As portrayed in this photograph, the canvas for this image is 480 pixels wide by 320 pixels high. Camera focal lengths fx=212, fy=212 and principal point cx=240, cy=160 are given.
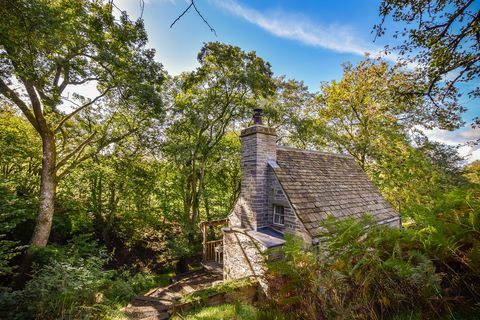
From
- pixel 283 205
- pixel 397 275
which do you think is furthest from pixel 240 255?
pixel 397 275

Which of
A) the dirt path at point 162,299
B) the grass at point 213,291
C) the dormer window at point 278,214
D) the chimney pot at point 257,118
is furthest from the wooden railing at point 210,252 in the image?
the chimney pot at point 257,118

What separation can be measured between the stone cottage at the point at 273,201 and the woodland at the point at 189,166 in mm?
2731

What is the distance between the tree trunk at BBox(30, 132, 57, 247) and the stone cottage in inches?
297

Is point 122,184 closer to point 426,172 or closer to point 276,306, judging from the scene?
point 276,306

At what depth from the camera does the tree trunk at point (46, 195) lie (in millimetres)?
8758

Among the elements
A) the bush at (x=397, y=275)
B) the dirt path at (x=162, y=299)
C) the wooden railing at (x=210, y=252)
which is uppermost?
the bush at (x=397, y=275)

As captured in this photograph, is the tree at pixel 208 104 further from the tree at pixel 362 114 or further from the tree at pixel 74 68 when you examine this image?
the tree at pixel 362 114

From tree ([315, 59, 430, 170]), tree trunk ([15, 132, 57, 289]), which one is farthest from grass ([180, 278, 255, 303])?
tree ([315, 59, 430, 170])

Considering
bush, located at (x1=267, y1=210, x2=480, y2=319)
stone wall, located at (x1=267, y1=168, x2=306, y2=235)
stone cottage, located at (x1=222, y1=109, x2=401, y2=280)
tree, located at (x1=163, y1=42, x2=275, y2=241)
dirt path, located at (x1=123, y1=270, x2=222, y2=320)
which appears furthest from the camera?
tree, located at (x1=163, y1=42, x2=275, y2=241)

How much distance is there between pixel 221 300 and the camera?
5691 mm

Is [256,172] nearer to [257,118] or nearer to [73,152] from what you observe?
[257,118]

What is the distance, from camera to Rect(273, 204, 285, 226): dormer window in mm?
8008

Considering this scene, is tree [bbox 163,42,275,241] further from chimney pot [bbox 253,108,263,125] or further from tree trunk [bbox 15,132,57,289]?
tree trunk [bbox 15,132,57,289]

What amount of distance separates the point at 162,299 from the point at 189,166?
7.66 m
